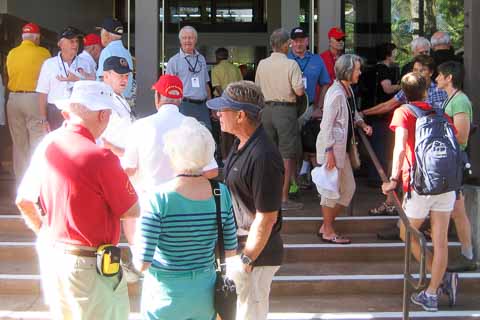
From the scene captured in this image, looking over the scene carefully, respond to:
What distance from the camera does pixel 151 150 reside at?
14.8 feet

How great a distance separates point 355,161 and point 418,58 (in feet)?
3.57

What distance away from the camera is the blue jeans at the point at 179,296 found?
Result: 3162 millimetres

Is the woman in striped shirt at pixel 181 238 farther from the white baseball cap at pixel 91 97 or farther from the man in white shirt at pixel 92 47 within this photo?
the man in white shirt at pixel 92 47

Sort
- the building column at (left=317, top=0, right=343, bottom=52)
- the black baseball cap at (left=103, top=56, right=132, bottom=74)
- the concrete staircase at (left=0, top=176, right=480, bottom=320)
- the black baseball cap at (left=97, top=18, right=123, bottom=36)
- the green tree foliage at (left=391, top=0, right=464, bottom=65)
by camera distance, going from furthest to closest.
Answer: the green tree foliage at (left=391, top=0, right=464, bottom=65) < the building column at (left=317, top=0, right=343, bottom=52) < the black baseball cap at (left=97, top=18, right=123, bottom=36) < the concrete staircase at (left=0, top=176, right=480, bottom=320) < the black baseball cap at (left=103, top=56, right=132, bottom=74)

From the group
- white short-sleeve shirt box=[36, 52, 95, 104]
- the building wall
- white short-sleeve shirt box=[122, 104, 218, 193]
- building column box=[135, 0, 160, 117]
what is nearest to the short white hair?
white short-sleeve shirt box=[122, 104, 218, 193]

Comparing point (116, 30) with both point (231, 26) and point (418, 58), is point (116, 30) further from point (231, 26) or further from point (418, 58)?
point (231, 26)

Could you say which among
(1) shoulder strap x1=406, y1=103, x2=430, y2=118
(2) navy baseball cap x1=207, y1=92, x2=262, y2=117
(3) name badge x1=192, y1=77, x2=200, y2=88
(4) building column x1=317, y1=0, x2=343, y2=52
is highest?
(4) building column x1=317, y1=0, x2=343, y2=52

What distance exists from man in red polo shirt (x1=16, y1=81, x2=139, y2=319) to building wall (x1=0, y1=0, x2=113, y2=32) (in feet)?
26.5

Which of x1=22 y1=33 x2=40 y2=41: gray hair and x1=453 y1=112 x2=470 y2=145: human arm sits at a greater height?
x1=22 y1=33 x2=40 y2=41: gray hair

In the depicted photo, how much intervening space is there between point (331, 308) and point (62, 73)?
356 cm

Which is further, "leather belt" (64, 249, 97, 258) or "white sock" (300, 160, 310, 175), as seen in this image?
"white sock" (300, 160, 310, 175)

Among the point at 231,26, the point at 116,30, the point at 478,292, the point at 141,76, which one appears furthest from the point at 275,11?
the point at 478,292

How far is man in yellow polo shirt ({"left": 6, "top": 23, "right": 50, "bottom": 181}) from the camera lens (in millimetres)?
7852

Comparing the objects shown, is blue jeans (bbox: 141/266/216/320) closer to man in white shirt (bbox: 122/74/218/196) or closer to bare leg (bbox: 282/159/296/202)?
man in white shirt (bbox: 122/74/218/196)
